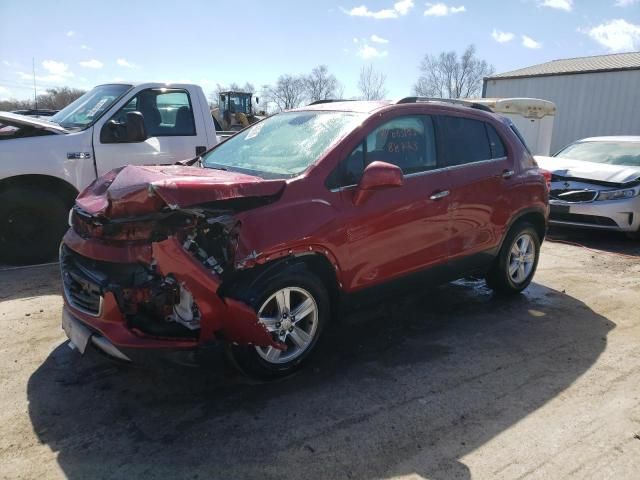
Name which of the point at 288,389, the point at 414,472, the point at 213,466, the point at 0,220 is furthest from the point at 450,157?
the point at 0,220

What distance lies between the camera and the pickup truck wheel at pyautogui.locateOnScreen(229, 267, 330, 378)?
311cm

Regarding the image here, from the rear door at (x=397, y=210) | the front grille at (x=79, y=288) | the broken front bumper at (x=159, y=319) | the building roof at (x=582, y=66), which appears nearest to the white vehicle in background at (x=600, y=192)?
the rear door at (x=397, y=210)

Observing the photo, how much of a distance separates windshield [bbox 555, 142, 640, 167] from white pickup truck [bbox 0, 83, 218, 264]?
685cm

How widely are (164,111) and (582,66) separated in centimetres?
2191

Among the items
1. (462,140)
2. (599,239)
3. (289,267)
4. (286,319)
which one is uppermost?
(462,140)

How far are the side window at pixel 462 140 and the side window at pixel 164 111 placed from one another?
11.2ft

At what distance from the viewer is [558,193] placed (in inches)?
321

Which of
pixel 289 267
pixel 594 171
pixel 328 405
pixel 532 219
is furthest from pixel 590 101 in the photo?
pixel 328 405

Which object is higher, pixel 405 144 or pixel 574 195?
pixel 405 144

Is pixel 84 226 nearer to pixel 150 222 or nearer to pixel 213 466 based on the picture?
pixel 150 222

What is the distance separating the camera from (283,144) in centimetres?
400

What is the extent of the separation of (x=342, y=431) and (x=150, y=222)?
157 centimetres

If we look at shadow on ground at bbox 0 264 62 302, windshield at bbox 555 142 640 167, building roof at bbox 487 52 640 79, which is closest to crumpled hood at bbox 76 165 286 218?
shadow on ground at bbox 0 264 62 302

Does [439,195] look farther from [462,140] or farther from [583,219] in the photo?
[583,219]
